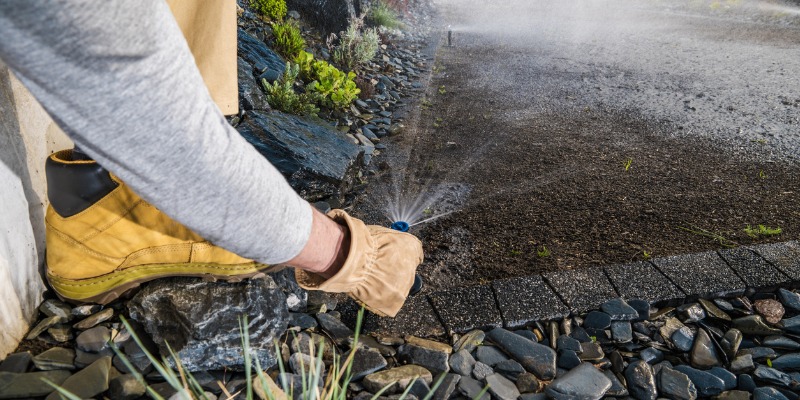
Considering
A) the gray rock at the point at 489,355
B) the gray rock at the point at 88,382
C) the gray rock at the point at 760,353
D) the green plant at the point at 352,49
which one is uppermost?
the green plant at the point at 352,49

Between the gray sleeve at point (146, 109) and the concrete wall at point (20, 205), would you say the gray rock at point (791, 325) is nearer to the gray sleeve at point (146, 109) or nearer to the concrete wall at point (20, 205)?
the gray sleeve at point (146, 109)

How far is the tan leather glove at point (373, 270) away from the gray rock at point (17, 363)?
925 millimetres

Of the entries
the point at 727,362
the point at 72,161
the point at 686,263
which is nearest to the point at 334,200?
the point at 72,161

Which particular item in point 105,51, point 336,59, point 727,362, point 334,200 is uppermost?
point 105,51

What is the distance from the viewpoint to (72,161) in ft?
5.76

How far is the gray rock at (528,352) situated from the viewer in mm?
1989

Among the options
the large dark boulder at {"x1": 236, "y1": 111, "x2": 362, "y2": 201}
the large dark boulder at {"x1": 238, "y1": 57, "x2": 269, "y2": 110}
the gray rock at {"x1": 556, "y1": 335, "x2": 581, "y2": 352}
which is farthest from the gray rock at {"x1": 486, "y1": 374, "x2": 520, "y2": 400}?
the large dark boulder at {"x1": 238, "y1": 57, "x2": 269, "y2": 110}

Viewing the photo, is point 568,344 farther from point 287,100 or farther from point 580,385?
point 287,100

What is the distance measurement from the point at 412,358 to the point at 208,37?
1475mm

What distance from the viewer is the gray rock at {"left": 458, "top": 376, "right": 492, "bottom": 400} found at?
186 centimetres

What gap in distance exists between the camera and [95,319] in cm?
196

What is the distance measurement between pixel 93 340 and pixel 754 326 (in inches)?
101

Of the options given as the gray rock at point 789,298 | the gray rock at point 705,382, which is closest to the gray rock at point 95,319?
the gray rock at point 705,382

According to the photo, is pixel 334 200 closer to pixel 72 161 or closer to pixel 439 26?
pixel 72 161
